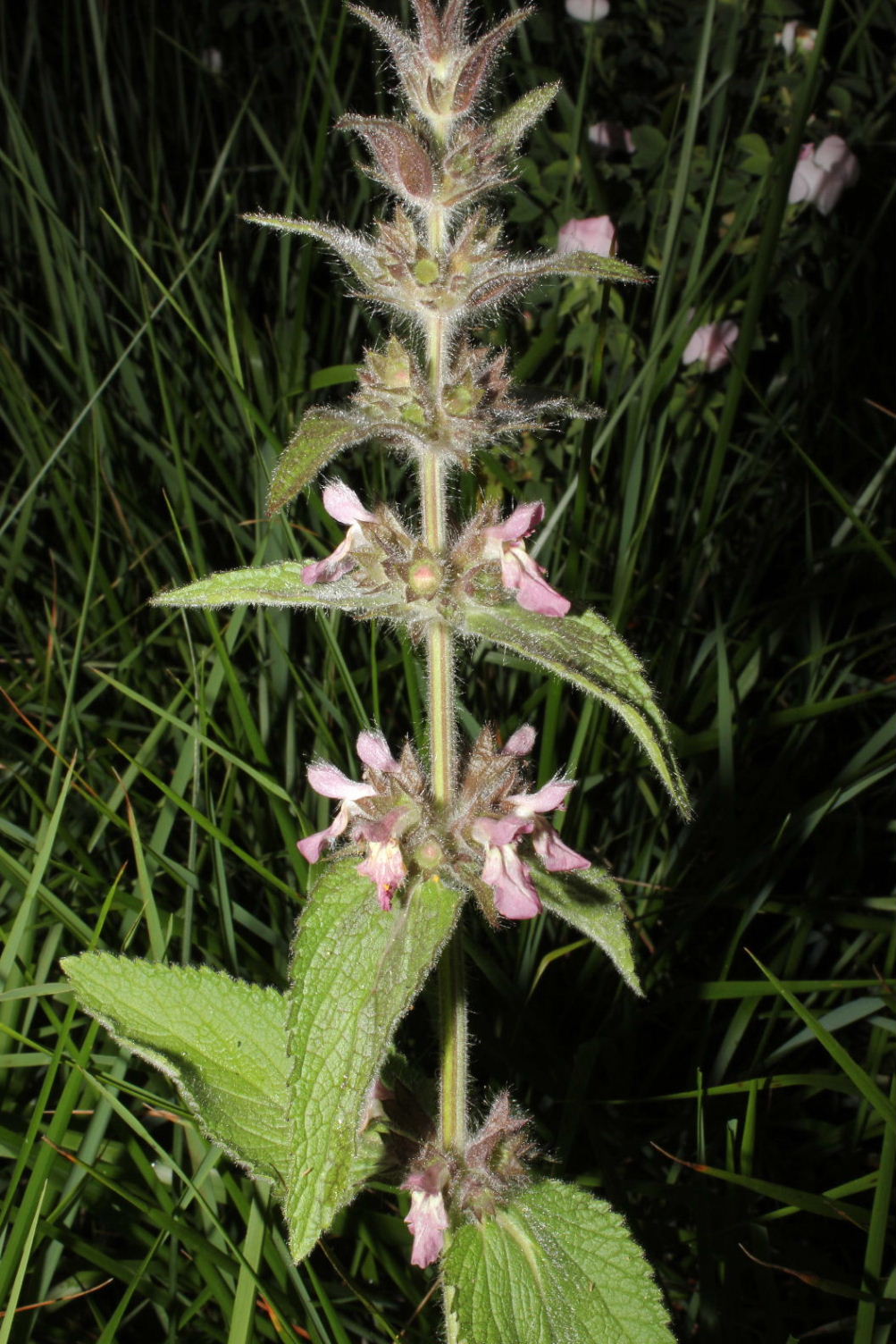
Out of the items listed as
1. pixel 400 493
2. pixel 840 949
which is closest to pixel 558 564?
pixel 400 493

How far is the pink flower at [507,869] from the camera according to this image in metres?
1.21

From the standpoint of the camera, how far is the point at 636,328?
2.85 meters

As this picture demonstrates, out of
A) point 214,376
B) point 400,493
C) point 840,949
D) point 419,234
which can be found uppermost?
point 419,234

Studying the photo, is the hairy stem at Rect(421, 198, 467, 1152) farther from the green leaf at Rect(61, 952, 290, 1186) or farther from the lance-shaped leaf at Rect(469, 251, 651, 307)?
the green leaf at Rect(61, 952, 290, 1186)

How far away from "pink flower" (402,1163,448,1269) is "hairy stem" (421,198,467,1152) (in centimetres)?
8

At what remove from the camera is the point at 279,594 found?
1.25m

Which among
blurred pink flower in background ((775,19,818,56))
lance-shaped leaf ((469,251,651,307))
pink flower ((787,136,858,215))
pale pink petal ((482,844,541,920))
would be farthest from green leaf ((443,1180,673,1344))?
blurred pink flower in background ((775,19,818,56))

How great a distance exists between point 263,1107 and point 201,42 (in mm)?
3885

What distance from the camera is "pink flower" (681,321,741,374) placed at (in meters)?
2.60

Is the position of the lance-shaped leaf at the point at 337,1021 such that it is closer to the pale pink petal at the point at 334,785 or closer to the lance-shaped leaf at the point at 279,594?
the pale pink petal at the point at 334,785

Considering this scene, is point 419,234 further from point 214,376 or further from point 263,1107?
point 214,376

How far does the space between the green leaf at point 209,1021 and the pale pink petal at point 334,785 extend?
33 cm

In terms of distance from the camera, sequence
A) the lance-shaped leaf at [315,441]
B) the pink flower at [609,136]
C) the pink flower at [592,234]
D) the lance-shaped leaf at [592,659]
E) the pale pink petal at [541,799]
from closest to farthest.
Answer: the lance-shaped leaf at [315,441]
the lance-shaped leaf at [592,659]
the pale pink petal at [541,799]
the pink flower at [592,234]
the pink flower at [609,136]

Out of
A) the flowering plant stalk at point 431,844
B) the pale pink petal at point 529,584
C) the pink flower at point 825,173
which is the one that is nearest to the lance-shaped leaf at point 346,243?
the flowering plant stalk at point 431,844
